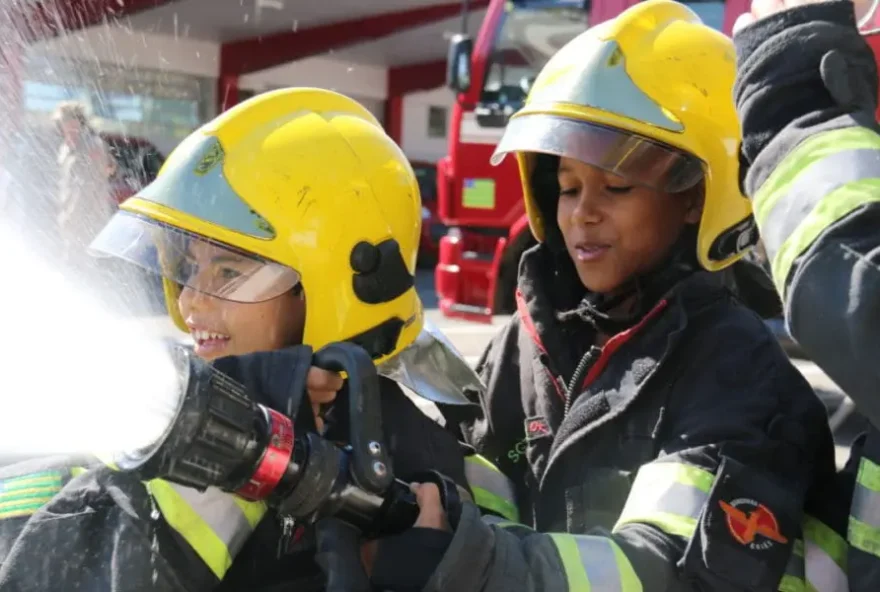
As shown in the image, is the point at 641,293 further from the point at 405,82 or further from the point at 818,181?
the point at 405,82

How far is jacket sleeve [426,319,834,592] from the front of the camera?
1.44 m

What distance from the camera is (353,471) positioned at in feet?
4.33

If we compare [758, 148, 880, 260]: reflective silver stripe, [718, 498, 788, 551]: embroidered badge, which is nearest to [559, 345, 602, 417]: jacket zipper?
[718, 498, 788, 551]: embroidered badge

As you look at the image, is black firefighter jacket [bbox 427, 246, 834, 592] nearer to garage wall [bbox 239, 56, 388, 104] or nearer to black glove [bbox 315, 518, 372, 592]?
black glove [bbox 315, 518, 372, 592]

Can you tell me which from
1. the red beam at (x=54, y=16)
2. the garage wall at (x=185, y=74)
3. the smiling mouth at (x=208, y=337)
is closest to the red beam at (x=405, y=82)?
the garage wall at (x=185, y=74)

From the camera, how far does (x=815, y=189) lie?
4.26 ft

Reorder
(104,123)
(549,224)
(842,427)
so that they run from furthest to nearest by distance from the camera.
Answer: (842,427)
(104,123)
(549,224)

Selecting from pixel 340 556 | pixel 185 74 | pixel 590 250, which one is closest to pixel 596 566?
pixel 340 556

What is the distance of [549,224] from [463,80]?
430 centimetres

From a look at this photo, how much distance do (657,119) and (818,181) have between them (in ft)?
2.31

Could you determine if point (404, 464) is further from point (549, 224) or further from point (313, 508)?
point (549, 224)

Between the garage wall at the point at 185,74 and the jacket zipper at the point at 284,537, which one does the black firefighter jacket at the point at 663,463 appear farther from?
the garage wall at the point at 185,74

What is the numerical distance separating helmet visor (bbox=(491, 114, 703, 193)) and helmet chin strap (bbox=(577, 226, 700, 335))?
0.12 metres

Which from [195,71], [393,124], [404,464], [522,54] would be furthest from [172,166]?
[393,124]
